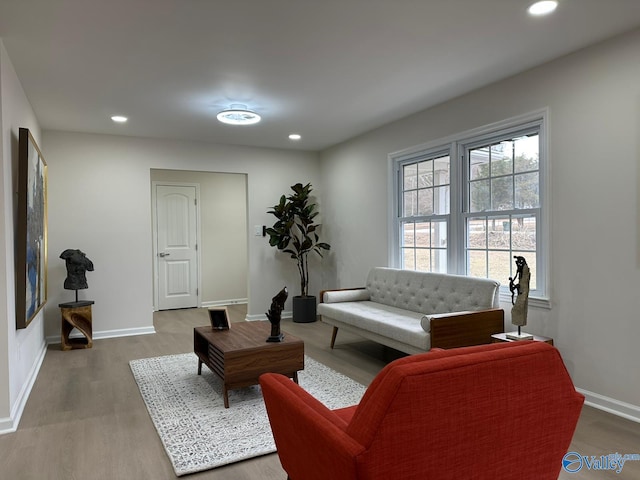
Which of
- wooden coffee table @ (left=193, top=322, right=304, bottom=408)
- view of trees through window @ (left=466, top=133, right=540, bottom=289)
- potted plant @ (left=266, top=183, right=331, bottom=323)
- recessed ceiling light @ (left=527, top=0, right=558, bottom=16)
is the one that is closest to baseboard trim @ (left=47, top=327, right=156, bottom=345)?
potted plant @ (left=266, top=183, right=331, bottom=323)

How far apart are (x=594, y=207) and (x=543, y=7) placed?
4.55 ft

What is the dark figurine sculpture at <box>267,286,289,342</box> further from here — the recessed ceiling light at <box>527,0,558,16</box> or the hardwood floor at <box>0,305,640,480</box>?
the recessed ceiling light at <box>527,0,558,16</box>

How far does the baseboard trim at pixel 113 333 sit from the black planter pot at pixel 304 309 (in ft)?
6.11

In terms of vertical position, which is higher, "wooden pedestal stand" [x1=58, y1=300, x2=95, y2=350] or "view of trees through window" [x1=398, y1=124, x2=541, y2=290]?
"view of trees through window" [x1=398, y1=124, x2=541, y2=290]

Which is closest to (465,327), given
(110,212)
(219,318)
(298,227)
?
(219,318)

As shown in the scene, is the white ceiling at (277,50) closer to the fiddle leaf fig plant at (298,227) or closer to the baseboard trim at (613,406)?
the fiddle leaf fig plant at (298,227)

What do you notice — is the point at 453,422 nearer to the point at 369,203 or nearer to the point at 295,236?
the point at 369,203

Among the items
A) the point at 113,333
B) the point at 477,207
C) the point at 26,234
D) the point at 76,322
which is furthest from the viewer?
the point at 113,333

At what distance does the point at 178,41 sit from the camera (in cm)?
293

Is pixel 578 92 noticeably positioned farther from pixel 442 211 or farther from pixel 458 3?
pixel 442 211

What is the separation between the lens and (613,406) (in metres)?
3.01

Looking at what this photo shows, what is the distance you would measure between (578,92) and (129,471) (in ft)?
12.2

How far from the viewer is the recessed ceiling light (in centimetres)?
248

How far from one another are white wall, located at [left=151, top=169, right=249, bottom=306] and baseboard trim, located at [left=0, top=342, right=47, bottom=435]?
11.9 ft
